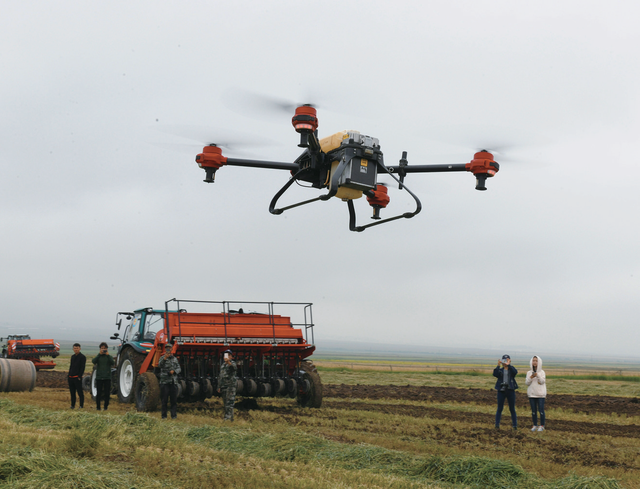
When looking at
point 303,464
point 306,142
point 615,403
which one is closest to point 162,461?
point 303,464

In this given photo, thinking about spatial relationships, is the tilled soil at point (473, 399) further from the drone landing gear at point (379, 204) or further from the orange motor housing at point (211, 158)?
the orange motor housing at point (211, 158)

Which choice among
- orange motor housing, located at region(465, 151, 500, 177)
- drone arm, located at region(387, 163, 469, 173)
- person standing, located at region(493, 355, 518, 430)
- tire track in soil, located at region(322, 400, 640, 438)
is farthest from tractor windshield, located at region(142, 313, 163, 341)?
orange motor housing, located at region(465, 151, 500, 177)

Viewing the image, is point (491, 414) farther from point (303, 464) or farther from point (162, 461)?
point (162, 461)

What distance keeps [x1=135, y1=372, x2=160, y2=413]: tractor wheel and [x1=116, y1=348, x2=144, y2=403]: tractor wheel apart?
1.06m

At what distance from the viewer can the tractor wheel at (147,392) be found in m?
12.9

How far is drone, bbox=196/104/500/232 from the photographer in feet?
28.2

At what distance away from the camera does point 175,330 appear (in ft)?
44.7

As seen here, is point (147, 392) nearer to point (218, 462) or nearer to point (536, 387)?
point (218, 462)

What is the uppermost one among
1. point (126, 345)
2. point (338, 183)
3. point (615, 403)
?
point (338, 183)

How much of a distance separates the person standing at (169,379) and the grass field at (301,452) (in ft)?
1.54

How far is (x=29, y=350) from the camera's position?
32875 mm

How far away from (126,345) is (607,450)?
35.5ft

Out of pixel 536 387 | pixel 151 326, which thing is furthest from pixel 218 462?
pixel 536 387

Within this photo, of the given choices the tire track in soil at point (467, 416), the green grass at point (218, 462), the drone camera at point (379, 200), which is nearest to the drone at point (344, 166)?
the drone camera at point (379, 200)
